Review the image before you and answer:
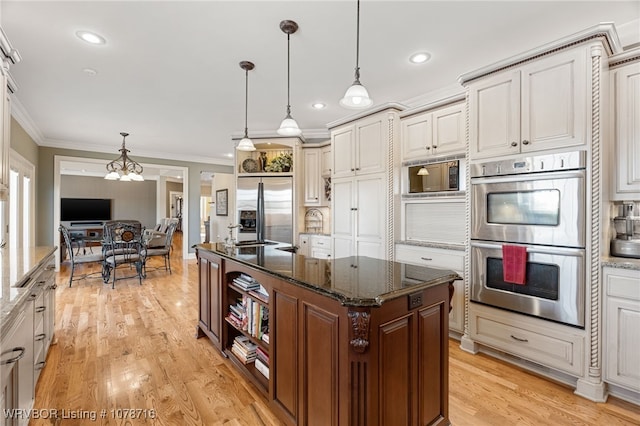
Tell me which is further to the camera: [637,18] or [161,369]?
[161,369]

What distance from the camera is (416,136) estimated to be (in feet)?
11.2

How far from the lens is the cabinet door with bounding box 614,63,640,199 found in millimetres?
2127

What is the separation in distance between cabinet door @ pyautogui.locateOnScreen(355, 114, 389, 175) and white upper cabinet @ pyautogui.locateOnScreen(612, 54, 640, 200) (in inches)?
74.7

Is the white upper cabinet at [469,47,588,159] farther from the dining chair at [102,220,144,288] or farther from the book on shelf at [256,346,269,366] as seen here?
the dining chair at [102,220,144,288]

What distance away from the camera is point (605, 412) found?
193cm

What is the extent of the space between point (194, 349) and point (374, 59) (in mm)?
3168

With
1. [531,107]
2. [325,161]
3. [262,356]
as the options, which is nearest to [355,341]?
[262,356]

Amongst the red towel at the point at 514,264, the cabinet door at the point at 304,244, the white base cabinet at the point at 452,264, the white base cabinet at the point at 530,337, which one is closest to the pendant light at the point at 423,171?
the white base cabinet at the point at 452,264

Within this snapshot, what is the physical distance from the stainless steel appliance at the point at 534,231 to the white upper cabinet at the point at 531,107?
0.45 feet

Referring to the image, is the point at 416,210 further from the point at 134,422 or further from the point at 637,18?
the point at 134,422

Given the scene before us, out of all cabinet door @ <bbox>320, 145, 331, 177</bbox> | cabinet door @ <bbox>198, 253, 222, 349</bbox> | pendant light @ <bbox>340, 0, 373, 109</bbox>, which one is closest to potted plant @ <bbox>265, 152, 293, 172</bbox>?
cabinet door @ <bbox>320, 145, 331, 177</bbox>

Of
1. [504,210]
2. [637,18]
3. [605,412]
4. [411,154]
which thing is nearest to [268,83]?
[411,154]

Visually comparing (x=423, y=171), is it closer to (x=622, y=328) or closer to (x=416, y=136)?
(x=416, y=136)

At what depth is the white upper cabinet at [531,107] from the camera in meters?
2.10
